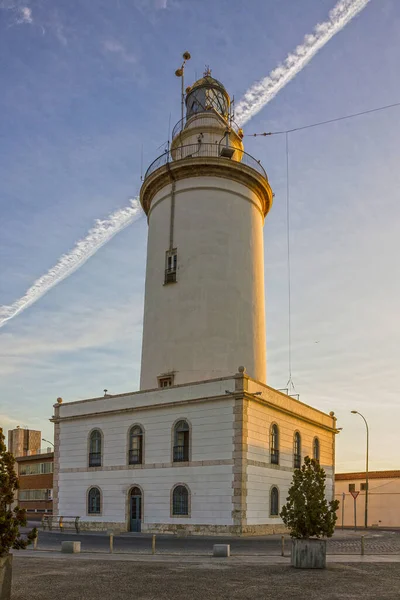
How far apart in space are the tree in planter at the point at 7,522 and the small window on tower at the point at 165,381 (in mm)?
21815

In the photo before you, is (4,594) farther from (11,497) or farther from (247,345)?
(247,345)

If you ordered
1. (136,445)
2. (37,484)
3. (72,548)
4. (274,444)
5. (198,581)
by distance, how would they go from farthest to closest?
(37,484), (136,445), (274,444), (72,548), (198,581)

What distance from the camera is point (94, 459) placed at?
116 feet

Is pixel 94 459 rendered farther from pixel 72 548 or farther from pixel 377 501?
pixel 377 501

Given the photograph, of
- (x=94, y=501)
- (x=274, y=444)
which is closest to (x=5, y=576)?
(x=274, y=444)

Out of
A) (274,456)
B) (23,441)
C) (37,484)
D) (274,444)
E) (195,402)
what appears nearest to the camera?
(195,402)

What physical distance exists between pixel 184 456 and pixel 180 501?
6.79 ft

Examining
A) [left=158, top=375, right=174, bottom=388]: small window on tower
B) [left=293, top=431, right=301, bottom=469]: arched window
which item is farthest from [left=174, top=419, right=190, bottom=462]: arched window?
[left=293, top=431, right=301, bottom=469]: arched window

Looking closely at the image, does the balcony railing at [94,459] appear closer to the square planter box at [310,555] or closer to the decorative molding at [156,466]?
the decorative molding at [156,466]

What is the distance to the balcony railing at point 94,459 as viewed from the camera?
35.2 metres

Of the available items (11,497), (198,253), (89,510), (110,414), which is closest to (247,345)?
(198,253)

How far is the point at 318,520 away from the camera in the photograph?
672 inches

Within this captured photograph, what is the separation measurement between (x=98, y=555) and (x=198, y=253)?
62.7 feet

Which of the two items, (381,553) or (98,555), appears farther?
(381,553)
